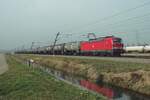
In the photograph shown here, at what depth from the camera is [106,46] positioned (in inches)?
2128

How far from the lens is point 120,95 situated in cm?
2142

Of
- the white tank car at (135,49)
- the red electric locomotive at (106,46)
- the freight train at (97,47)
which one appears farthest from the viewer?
the white tank car at (135,49)

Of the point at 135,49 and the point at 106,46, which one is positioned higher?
the point at 106,46

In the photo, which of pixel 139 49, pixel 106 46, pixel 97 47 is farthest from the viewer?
pixel 139 49

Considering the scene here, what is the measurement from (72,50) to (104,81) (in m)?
53.0

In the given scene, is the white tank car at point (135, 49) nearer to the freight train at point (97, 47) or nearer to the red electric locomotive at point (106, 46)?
the freight train at point (97, 47)

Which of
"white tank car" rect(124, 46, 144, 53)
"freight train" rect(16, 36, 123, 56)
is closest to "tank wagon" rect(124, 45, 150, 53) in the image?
"white tank car" rect(124, 46, 144, 53)

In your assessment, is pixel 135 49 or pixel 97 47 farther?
pixel 135 49

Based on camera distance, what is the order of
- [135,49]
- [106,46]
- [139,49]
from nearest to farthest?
[106,46], [139,49], [135,49]

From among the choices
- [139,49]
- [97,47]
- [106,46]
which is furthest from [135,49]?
[106,46]

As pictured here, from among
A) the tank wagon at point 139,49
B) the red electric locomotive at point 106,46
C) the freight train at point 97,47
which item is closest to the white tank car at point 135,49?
the tank wagon at point 139,49

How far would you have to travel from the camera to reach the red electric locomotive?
5212 centimetres

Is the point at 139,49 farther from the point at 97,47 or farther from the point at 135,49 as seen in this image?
the point at 97,47

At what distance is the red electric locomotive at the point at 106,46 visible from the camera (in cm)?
5212
